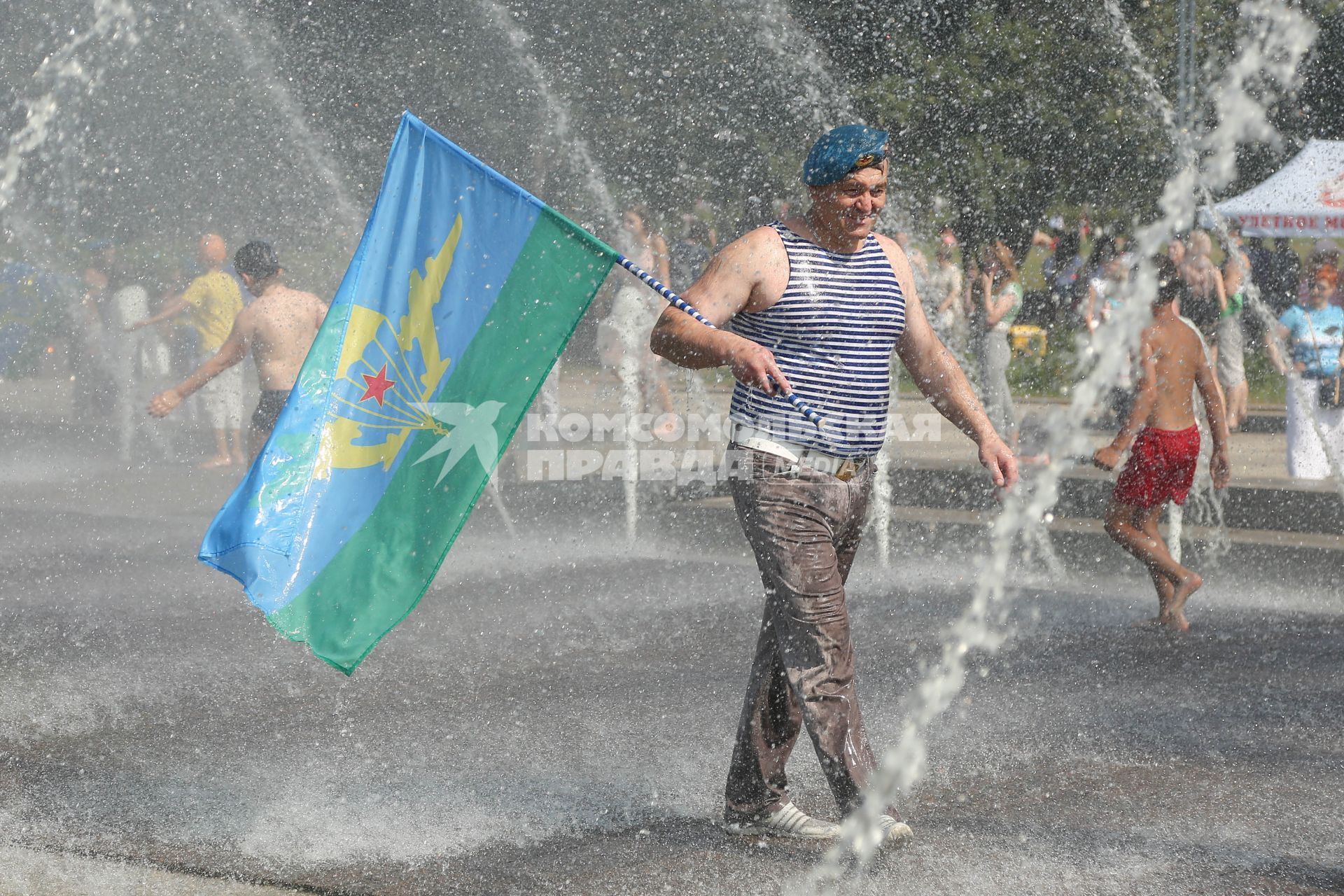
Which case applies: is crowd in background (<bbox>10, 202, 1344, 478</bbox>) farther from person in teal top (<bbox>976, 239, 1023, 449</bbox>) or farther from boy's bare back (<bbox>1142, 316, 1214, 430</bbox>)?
boy's bare back (<bbox>1142, 316, 1214, 430</bbox>)

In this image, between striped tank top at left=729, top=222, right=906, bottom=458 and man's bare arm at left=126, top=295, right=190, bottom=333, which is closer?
striped tank top at left=729, top=222, right=906, bottom=458

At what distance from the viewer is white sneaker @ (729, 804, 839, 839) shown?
4.02 m

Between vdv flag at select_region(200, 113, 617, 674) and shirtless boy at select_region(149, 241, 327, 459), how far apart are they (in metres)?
3.76

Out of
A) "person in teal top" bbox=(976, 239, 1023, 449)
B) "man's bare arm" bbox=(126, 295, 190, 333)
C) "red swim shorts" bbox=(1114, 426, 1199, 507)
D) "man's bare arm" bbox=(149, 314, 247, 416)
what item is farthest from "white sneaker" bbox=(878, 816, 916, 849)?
"man's bare arm" bbox=(126, 295, 190, 333)

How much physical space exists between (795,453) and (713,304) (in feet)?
1.30

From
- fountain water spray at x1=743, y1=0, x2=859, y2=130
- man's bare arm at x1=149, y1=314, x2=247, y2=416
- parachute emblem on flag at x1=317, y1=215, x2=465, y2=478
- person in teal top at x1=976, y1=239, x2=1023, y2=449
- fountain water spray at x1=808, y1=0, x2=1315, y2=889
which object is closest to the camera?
fountain water spray at x1=808, y1=0, x2=1315, y2=889

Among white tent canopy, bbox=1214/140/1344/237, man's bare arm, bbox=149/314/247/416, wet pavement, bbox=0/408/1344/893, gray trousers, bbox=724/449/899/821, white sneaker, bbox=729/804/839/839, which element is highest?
white tent canopy, bbox=1214/140/1344/237

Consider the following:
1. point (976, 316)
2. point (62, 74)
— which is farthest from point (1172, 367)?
point (62, 74)

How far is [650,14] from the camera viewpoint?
64.2ft

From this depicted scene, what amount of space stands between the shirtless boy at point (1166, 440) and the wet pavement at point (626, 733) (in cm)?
29

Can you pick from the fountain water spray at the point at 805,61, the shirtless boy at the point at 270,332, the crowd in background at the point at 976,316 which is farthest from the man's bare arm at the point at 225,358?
the fountain water spray at the point at 805,61

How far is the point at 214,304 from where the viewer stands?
1348 cm

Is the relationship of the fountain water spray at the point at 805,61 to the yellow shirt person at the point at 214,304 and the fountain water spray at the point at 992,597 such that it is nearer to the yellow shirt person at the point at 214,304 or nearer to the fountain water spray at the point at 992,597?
the fountain water spray at the point at 992,597

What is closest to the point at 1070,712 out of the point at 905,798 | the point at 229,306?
the point at 905,798
